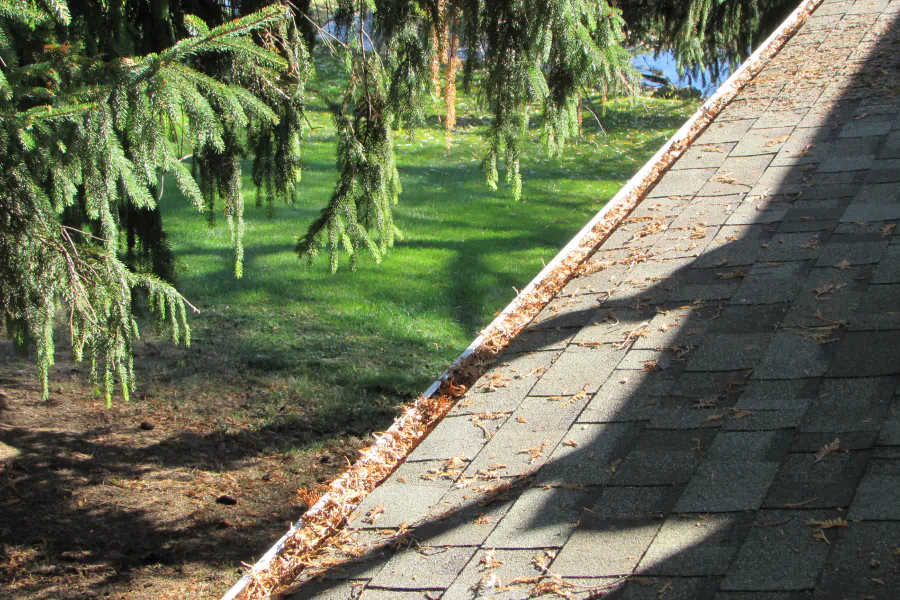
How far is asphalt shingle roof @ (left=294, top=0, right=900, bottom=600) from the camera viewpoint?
1.99 meters

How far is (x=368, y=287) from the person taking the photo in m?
8.52

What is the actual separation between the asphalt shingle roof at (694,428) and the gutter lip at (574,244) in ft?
0.67

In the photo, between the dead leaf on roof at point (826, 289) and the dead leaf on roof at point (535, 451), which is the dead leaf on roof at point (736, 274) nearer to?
the dead leaf on roof at point (826, 289)

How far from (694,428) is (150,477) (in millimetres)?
3868

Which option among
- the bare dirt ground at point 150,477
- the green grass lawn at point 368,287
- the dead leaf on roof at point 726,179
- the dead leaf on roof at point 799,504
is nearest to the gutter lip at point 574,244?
the dead leaf on roof at point 726,179

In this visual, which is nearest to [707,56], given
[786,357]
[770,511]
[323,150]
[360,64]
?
[323,150]

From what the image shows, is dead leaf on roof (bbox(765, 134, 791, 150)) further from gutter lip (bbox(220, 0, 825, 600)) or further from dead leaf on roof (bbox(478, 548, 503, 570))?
dead leaf on roof (bbox(478, 548, 503, 570))

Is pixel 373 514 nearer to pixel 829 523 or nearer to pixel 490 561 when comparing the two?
pixel 490 561

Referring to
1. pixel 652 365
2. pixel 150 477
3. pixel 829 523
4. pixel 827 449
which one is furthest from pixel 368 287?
pixel 829 523

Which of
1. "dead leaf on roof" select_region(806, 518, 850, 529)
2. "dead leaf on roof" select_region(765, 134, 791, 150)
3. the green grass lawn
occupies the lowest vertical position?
the green grass lawn

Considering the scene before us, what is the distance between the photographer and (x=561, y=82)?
4840mm

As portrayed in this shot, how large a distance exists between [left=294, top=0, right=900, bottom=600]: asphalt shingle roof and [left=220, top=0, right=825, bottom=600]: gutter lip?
20cm

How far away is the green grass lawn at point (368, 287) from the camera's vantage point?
6598 millimetres

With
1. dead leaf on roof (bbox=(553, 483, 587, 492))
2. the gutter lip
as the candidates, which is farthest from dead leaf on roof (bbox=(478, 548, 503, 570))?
the gutter lip
